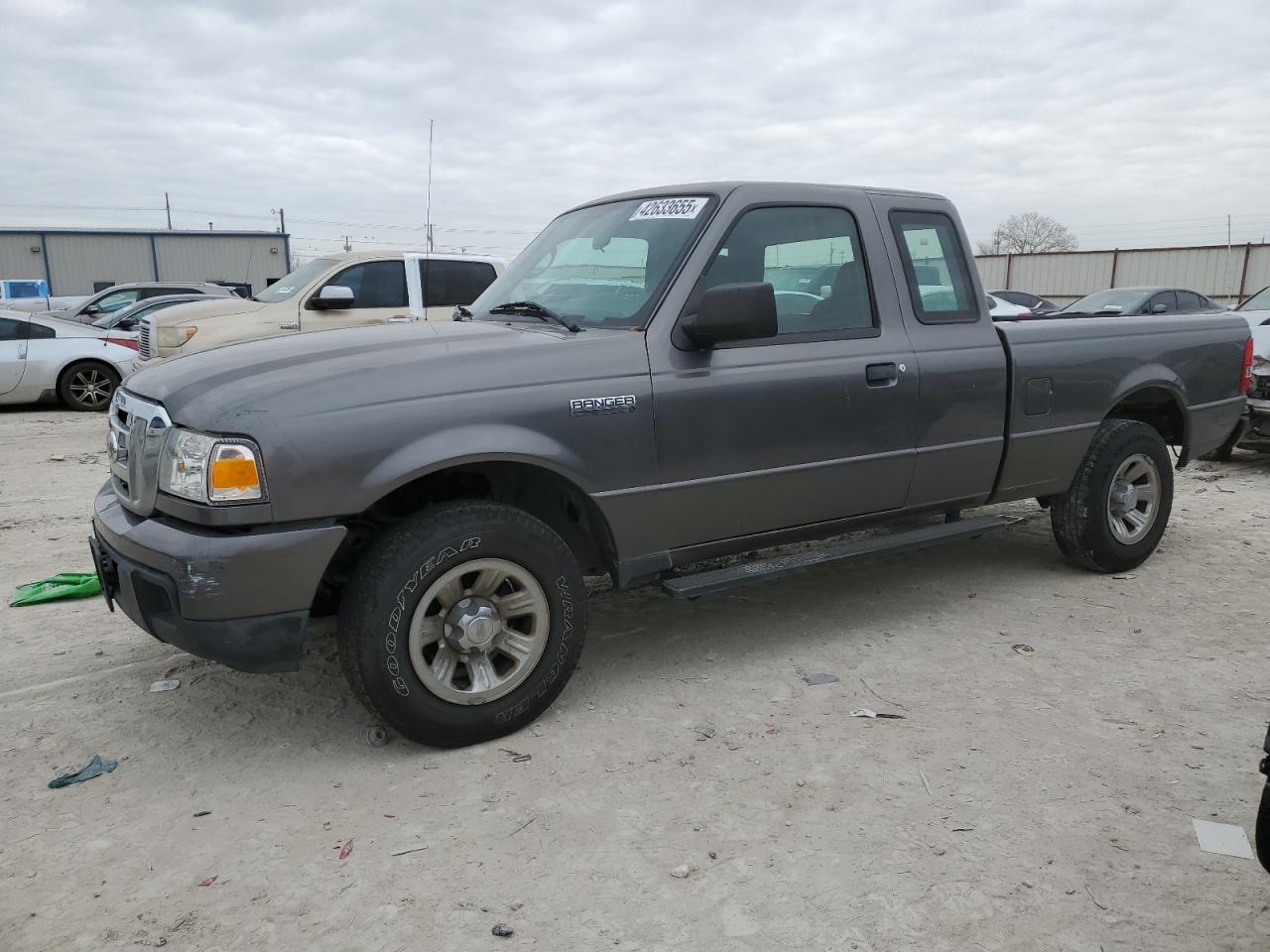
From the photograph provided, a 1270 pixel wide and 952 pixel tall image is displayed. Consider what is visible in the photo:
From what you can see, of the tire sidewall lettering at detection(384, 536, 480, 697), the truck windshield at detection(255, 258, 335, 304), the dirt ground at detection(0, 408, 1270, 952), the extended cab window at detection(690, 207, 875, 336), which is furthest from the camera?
the truck windshield at detection(255, 258, 335, 304)

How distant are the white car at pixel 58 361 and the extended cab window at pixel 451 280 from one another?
217 inches

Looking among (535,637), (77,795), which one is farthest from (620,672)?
(77,795)

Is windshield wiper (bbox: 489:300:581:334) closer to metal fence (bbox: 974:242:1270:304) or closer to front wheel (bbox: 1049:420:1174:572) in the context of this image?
front wheel (bbox: 1049:420:1174:572)

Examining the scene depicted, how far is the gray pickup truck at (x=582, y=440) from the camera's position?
305cm

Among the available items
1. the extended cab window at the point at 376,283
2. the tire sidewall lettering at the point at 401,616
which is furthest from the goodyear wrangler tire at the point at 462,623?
the extended cab window at the point at 376,283

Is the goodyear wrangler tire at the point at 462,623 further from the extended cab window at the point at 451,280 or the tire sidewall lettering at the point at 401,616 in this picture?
the extended cab window at the point at 451,280

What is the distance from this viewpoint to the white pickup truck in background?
929 centimetres

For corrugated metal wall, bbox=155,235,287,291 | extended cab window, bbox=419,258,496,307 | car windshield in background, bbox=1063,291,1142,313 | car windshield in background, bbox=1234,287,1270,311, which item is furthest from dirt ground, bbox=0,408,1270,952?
corrugated metal wall, bbox=155,235,287,291

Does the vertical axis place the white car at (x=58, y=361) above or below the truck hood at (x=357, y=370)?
below

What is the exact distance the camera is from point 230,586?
2.96 m

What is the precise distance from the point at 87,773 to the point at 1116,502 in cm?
503

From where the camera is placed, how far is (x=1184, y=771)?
3229 millimetres

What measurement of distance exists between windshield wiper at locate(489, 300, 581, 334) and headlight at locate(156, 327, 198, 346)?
6246 mm

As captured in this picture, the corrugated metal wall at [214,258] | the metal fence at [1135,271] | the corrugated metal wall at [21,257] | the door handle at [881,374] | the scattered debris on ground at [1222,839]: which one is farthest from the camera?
the corrugated metal wall at [214,258]
